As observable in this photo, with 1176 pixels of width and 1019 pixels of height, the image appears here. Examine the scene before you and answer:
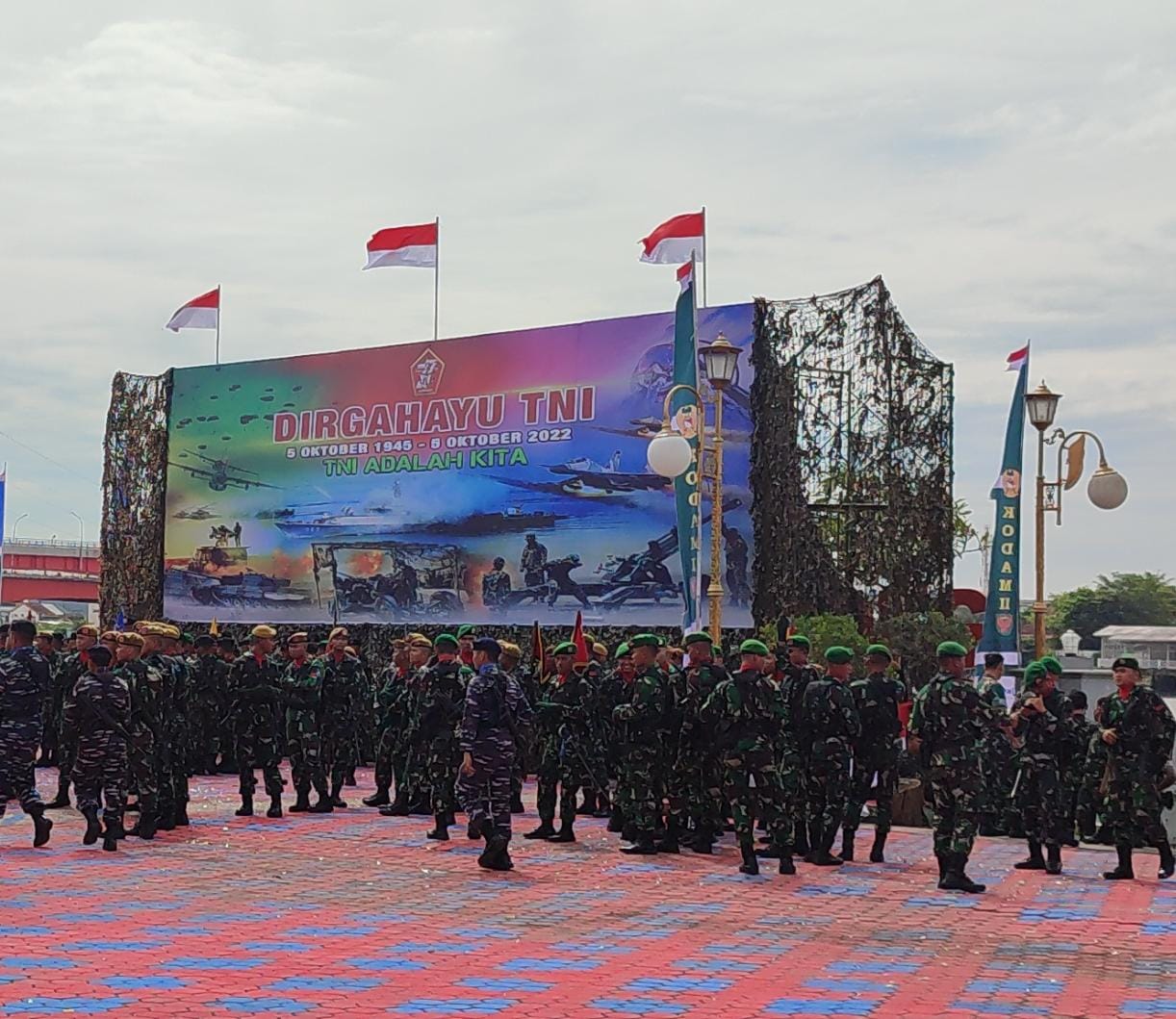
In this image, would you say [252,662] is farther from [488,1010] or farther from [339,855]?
[488,1010]

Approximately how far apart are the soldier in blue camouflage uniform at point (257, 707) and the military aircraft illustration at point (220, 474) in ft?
60.1

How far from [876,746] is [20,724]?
23.4ft

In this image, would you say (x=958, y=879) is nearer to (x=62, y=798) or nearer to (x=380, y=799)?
(x=380, y=799)

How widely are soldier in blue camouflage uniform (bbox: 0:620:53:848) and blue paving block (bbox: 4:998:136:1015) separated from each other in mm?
6416

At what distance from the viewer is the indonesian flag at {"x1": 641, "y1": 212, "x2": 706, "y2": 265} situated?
26734 mm

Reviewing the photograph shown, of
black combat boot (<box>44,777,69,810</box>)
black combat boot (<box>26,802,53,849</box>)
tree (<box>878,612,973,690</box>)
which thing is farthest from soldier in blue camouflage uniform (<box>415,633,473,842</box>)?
tree (<box>878,612,973,690</box>)

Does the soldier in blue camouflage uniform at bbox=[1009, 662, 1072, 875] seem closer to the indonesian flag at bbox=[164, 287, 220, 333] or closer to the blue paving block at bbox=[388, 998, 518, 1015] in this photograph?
the blue paving block at bbox=[388, 998, 518, 1015]

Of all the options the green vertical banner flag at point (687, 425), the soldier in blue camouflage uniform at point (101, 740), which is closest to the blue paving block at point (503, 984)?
the soldier in blue camouflage uniform at point (101, 740)

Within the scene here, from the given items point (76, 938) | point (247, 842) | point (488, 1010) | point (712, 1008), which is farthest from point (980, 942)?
Answer: point (247, 842)

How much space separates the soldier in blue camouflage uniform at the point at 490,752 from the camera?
12.1m

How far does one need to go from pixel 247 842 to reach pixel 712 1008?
708 cm

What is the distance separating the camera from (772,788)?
487 inches

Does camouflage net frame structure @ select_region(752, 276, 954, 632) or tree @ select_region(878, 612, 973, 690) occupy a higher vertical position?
camouflage net frame structure @ select_region(752, 276, 954, 632)

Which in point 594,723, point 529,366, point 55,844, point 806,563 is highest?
point 529,366
